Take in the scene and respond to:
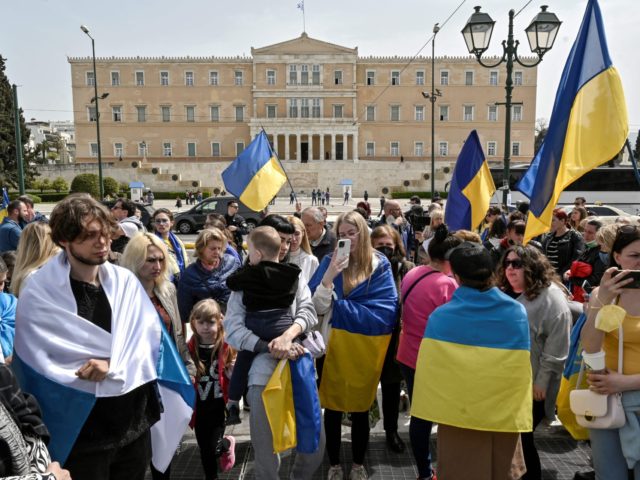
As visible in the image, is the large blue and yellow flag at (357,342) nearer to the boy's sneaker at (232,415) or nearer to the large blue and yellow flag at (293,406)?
the large blue and yellow flag at (293,406)

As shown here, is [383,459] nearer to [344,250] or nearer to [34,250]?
[344,250]

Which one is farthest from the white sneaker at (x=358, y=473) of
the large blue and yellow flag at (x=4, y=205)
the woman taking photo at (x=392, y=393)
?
the large blue and yellow flag at (x=4, y=205)

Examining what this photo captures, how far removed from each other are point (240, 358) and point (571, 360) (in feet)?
6.31

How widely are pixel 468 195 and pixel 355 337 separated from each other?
3388 mm

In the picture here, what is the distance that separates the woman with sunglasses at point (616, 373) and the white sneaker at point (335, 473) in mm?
1491

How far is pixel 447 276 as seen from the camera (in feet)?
11.0

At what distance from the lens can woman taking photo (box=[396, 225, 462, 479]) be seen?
324cm

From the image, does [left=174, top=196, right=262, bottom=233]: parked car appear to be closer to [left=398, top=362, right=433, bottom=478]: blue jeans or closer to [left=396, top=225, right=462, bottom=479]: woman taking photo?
[left=396, top=225, right=462, bottom=479]: woman taking photo

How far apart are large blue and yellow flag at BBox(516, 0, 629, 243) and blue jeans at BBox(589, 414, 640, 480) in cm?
156

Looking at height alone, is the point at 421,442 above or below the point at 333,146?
below

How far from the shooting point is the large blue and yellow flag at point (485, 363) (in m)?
2.51

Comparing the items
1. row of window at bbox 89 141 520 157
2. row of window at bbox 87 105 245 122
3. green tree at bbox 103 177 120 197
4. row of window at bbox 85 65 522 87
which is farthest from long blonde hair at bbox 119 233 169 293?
row of window at bbox 87 105 245 122

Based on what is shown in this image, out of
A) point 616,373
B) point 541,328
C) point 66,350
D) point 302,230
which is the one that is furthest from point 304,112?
point 66,350

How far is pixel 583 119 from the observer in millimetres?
3590
